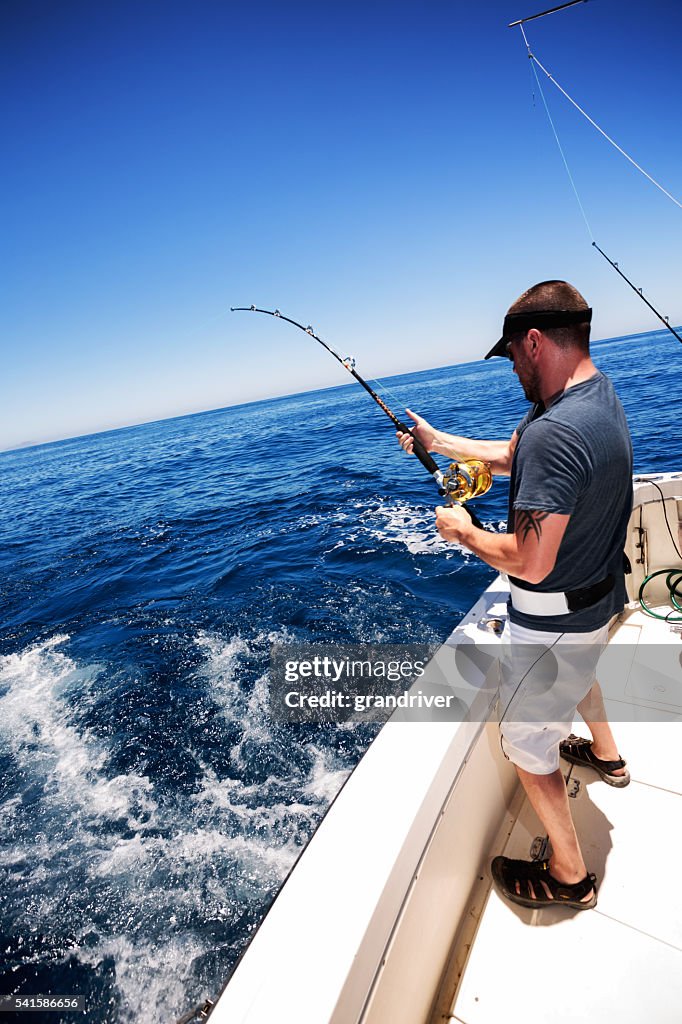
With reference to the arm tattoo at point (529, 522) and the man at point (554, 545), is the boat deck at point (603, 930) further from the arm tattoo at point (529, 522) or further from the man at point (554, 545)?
the arm tattoo at point (529, 522)

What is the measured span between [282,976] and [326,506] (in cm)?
785

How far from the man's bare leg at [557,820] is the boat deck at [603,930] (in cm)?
13

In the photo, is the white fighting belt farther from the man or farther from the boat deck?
the boat deck

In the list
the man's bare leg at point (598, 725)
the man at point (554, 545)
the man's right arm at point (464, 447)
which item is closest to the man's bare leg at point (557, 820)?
the man at point (554, 545)

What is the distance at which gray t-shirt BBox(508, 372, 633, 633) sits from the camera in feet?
3.90

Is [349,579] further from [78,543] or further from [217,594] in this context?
[78,543]

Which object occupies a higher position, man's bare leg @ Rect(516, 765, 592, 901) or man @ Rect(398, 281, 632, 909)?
man @ Rect(398, 281, 632, 909)

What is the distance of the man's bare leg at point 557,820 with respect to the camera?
58.6 inches

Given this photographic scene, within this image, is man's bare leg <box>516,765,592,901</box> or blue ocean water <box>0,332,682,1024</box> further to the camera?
blue ocean water <box>0,332,682,1024</box>

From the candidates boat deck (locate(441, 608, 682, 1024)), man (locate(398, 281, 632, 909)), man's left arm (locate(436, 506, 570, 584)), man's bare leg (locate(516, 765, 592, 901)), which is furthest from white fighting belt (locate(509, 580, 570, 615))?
boat deck (locate(441, 608, 682, 1024))

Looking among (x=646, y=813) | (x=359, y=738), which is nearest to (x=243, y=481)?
(x=359, y=738)

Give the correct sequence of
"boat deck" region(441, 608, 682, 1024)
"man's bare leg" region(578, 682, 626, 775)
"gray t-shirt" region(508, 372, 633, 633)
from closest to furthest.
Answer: "gray t-shirt" region(508, 372, 633, 633), "boat deck" region(441, 608, 682, 1024), "man's bare leg" region(578, 682, 626, 775)

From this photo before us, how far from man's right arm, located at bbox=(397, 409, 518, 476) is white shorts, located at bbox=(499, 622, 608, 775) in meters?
0.79

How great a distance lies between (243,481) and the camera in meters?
12.5
